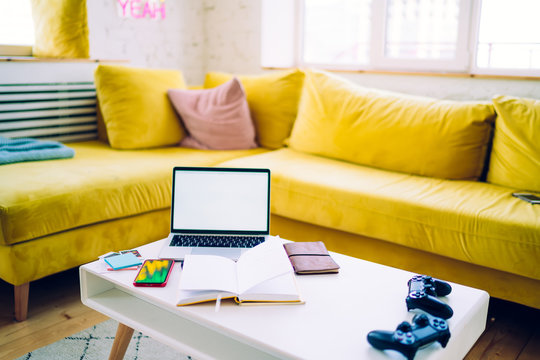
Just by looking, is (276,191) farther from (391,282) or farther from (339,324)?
(339,324)

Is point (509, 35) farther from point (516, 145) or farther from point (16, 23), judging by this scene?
point (16, 23)

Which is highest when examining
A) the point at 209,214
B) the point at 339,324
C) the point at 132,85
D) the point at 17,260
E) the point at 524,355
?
the point at 132,85

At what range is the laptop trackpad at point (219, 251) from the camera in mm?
1340

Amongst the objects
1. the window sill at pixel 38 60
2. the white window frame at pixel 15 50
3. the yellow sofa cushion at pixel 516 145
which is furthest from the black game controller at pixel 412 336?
the white window frame at pixel 15 50

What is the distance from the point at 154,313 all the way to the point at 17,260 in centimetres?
78

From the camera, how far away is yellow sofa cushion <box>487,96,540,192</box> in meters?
2.01

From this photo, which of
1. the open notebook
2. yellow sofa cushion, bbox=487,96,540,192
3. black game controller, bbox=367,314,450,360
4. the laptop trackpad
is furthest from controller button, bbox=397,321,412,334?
yellow sofa cushion, bbox=487,96,540,192

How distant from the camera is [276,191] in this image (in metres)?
2.24

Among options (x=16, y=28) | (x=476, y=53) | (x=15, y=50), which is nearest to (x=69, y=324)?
(x=15, y=50)

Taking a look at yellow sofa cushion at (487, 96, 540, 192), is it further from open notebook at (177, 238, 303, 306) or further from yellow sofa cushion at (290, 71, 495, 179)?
open notebook at (177, 238, 303, 306)

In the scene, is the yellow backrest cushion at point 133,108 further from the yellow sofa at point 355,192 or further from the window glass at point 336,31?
the window glass at point 336,31

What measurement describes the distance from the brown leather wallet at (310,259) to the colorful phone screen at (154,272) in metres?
0.34

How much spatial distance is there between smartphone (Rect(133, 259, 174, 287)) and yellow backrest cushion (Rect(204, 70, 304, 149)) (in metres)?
1.66

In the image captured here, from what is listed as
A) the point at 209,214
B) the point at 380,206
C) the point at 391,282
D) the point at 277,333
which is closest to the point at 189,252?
the point at 209,214
